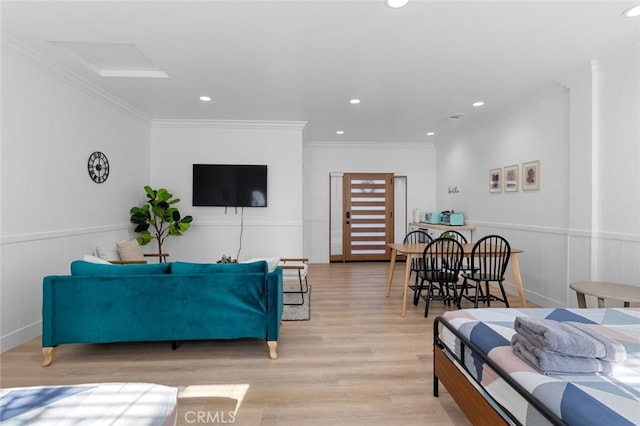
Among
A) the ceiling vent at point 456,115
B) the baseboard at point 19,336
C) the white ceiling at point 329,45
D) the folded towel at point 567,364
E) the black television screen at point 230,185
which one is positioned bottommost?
the baseboard at point 19,336

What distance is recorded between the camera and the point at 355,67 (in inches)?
134

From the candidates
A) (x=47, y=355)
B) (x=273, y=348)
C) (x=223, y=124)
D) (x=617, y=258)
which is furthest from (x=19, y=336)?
(x=617, y=258)

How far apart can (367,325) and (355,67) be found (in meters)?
2.73

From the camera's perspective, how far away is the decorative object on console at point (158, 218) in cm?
502

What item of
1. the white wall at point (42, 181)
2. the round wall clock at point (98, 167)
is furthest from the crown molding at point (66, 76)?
the round wall clock at point (98, 167)

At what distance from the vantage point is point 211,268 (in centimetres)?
284

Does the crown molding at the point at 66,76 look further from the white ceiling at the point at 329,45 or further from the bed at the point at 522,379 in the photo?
the bed at the point at 522,379

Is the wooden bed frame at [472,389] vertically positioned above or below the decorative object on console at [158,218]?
below

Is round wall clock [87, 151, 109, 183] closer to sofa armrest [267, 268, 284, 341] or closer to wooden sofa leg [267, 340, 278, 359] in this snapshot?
sofa armrest [267, 268, 284, 341]

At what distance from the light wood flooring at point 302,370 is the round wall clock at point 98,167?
1956mm

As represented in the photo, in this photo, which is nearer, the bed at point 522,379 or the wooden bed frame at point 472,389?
the bed at point 522,379

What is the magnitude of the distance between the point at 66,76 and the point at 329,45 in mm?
2933

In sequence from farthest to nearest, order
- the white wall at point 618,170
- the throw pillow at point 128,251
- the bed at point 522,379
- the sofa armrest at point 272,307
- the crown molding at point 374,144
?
the crown molding at point 374,144
the throw pillow at point 128,251
the white wall at point 618,170
the sofa armrest at point 272,307
the bed at point 522,379

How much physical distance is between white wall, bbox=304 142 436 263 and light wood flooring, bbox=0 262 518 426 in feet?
12.6
